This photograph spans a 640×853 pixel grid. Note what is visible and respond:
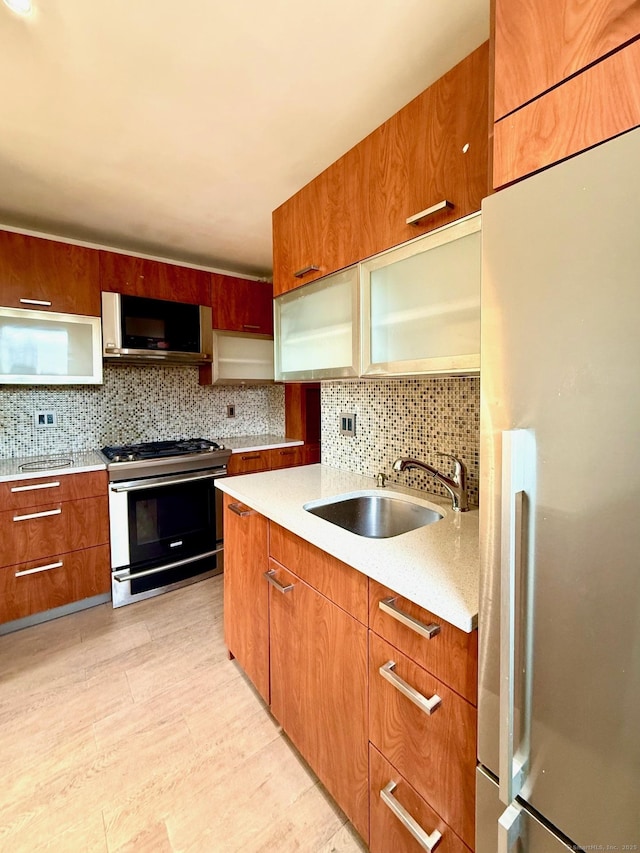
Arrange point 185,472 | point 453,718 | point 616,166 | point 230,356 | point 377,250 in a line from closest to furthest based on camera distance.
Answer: point 616,166
point 453,718
point 377,250
point 185,472
point 230,356

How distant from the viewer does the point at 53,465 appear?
2311 mm

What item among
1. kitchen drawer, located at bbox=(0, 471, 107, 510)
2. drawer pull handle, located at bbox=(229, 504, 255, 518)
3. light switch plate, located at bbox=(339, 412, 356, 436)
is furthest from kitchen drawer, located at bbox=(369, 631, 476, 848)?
kitchen drawer, located at bbox=(0, 471, 107, 510)

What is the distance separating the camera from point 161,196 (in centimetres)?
216

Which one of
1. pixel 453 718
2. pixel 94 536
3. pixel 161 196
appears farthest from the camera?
pixel 94 536

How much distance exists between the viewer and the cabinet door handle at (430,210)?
3.35 feet

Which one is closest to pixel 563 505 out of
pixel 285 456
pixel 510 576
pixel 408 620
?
pixel 510 576

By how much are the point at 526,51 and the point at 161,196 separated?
2100 millimetres

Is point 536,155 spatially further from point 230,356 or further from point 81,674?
point 230,356

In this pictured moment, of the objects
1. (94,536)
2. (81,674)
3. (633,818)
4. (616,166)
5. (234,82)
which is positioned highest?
(234,82)

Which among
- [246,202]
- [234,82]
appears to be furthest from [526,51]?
[246,202]

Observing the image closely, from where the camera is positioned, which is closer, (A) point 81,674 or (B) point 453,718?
(B) point 453,718

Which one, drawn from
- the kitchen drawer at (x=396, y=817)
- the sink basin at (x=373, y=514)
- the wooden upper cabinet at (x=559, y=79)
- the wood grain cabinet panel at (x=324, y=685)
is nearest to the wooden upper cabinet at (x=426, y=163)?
the wooden upper cabinet at (x=559, y=79)

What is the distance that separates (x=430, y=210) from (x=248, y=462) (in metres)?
2.39

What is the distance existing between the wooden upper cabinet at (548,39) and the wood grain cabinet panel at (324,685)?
4.01ft
